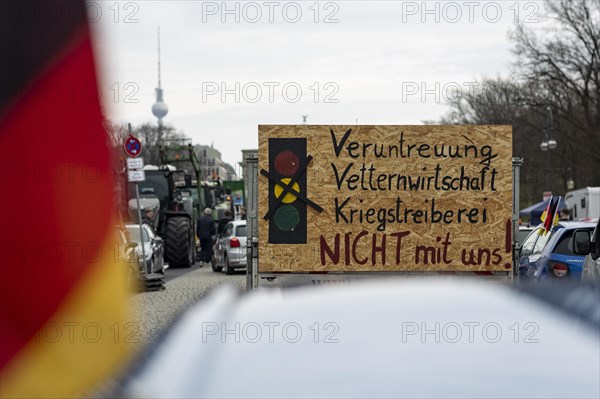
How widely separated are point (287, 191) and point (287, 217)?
32 centimetres

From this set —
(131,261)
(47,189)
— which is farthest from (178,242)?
(47,189)

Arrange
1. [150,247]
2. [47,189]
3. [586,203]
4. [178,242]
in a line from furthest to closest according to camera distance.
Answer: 1. [586,203]
2. [178,242]
3. [150,247]
4. [47,189]

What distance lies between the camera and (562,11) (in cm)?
5209

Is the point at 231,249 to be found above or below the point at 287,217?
below

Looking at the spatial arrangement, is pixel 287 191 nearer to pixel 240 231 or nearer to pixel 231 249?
pixel 231 249

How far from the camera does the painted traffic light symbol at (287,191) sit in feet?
44.9

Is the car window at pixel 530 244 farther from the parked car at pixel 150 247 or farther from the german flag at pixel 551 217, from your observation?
the parked car at pixel 150 247

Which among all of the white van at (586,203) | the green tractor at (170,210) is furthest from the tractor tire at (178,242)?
the white van at (586,203)

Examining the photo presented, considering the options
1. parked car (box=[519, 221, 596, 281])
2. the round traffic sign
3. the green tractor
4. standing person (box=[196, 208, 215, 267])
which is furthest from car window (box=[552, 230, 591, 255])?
standing person (box=[196, 208, 215, 267])

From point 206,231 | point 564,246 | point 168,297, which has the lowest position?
point 168,297

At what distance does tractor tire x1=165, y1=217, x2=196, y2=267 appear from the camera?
29.5 meters

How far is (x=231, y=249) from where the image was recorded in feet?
90.8

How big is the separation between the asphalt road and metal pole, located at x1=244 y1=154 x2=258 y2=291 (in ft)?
2.00

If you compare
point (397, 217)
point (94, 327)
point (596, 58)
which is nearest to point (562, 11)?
point (596, 58)
